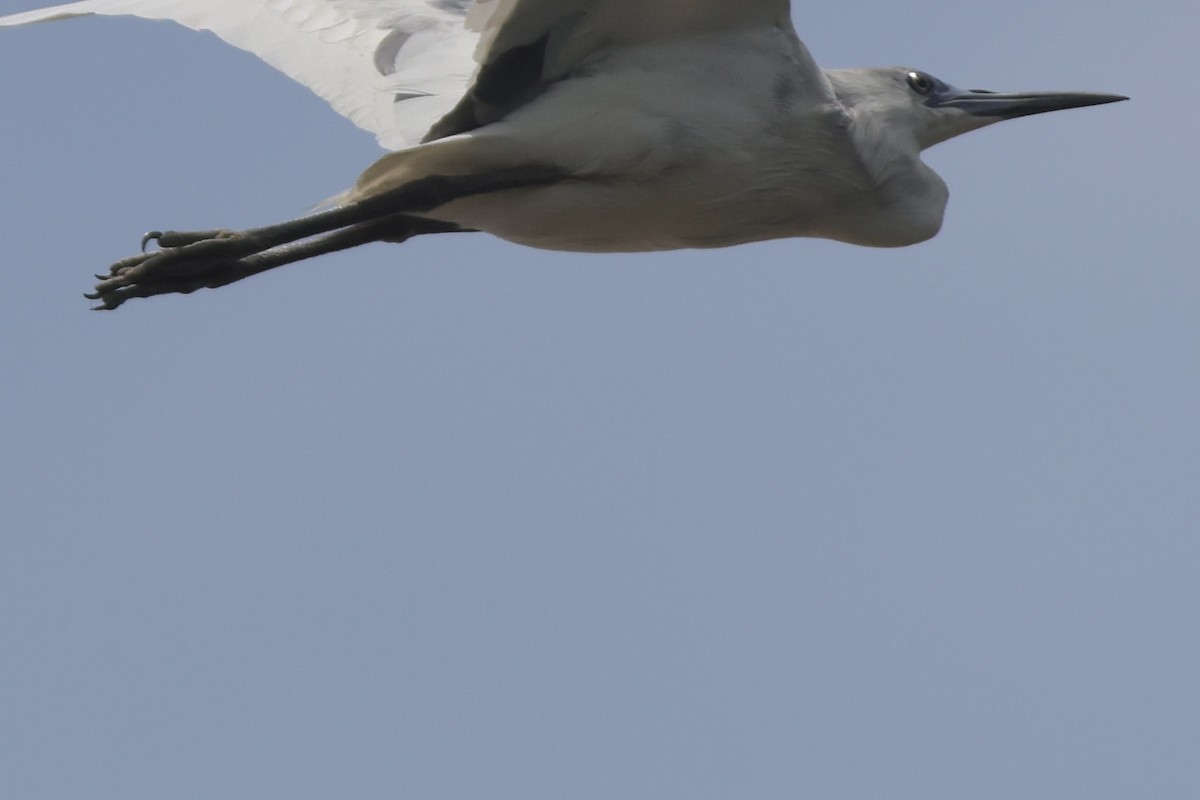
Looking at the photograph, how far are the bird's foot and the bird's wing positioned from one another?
657 mm

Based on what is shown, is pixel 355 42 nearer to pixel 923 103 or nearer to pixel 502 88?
pixel 502 88

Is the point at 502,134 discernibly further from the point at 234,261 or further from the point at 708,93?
the point at 234,261

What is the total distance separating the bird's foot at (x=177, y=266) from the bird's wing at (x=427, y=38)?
0.66 meters

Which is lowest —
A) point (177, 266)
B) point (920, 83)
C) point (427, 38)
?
point (177, 266)

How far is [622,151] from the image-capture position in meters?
6.90

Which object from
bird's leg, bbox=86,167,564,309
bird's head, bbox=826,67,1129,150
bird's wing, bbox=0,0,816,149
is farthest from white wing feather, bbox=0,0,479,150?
bird's head, bbox=826,67,1129,150

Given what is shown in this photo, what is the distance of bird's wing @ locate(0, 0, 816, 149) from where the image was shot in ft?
22.7

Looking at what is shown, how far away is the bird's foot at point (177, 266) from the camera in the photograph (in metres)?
7.42

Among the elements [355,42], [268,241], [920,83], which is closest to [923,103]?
[920,83]

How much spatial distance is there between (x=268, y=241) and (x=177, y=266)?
36cm

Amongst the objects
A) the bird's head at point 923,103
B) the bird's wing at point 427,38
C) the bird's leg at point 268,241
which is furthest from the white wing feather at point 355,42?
the bird's head at point 923,103

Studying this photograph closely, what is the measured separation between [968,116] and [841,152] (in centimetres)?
116

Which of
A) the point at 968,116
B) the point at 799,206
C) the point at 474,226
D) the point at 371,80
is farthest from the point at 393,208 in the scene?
the point at 968,116

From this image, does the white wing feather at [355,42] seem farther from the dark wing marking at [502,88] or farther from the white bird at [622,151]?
the dark wing marking at [502,88]
